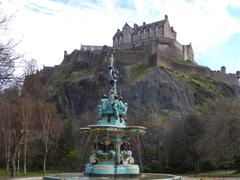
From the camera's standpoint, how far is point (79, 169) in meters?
49.3

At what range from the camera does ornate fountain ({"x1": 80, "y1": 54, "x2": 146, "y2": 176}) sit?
1956 cm

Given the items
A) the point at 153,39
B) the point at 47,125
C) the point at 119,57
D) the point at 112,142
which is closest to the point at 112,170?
the point at 112,142

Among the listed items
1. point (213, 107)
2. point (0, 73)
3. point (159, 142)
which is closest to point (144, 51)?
point (159, 142)

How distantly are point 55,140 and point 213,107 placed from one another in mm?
23555

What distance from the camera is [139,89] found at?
88250 millimetres

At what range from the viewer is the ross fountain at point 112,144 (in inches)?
768

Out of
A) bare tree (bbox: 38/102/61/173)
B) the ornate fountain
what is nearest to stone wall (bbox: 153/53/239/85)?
bare tree (bbox: 38/102/61/173)

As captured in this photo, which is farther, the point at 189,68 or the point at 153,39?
the point at 153,39

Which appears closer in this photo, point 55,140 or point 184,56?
point 55,140

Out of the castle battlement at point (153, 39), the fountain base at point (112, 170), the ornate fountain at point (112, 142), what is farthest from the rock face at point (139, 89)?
the fountain base at point (112, 170)

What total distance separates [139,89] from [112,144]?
2678 inches

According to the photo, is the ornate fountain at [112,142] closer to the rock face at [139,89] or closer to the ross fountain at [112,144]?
the ross fountain at [112,144]

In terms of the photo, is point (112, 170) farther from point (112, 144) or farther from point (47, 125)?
point (47, 125)

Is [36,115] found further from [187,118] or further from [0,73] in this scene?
[0,73]
